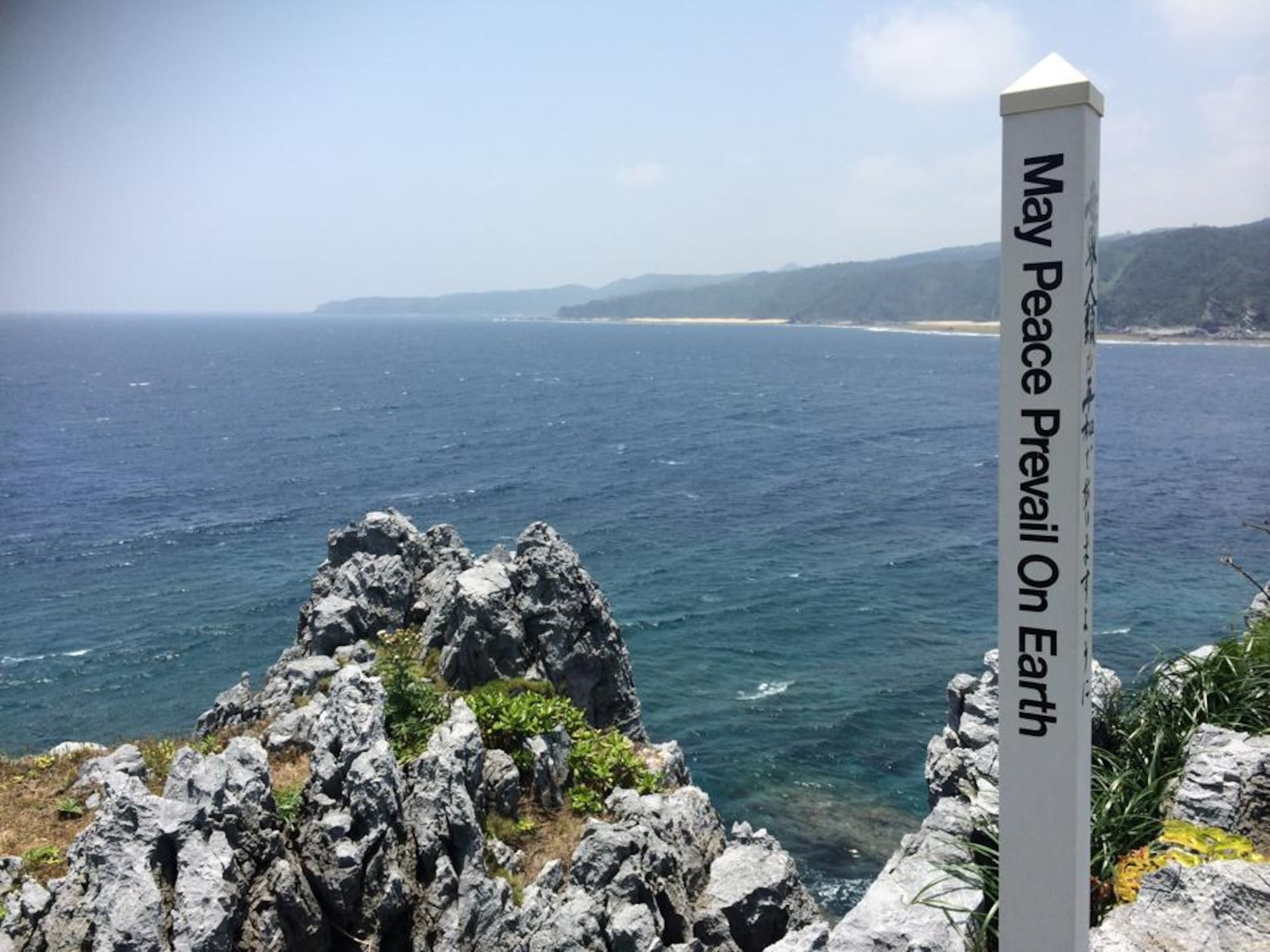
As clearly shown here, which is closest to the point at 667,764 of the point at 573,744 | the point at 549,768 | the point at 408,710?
the point at 573,744

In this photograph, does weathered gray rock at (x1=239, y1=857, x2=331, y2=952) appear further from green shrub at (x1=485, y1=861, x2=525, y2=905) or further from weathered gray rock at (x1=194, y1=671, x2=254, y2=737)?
weathered gray rock at (x1=194, y1=671, x2=254, y2=737)

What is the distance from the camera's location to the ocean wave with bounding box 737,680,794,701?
39250 millimetres

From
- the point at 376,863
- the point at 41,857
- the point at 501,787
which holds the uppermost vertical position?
the point at 376,863

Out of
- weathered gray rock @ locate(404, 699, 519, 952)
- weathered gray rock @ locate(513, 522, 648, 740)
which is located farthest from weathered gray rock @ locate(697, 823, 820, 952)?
weathered gray rock @ locate(513, 522, 648, 740)

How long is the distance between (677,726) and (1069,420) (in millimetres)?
30904

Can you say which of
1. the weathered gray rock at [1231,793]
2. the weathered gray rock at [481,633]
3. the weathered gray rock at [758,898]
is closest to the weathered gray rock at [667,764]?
the weathered gray rock at [481,633]

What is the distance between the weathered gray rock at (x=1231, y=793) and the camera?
10445mm

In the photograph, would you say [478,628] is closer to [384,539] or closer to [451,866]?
[384,539]

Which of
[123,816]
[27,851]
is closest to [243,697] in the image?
[27,851]

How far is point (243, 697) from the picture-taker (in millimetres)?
26172

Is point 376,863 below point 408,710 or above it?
below

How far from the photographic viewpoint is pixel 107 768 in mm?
19609

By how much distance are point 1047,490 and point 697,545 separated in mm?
51731

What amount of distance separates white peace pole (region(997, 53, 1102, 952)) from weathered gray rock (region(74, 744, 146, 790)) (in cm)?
1766
